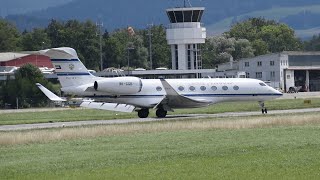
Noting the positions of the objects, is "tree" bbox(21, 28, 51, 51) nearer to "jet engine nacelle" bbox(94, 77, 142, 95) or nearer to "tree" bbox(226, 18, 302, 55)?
"tree" bbox(226, 18, 302, 55)

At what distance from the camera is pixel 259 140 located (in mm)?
33750

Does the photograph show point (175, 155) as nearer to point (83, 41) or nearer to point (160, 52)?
point (83, 41)

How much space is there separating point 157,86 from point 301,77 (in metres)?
62.6

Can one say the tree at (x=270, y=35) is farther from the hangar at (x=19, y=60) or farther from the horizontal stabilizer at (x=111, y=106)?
the horizontal stabilizer at (x=111, y=106)

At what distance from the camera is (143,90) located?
58.5 m

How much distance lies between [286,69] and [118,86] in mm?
59371

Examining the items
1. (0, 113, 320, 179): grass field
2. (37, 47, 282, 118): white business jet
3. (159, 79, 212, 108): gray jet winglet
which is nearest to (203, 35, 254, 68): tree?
(37, 47, 282, 118): white business jet

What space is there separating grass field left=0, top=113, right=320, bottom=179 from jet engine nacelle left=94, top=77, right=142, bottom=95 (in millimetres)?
16791

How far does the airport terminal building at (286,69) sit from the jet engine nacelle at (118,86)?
5517 centimetres

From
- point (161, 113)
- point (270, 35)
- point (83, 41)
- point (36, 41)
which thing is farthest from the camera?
point (270, 35)

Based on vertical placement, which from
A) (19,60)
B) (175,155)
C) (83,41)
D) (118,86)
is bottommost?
(175,155)

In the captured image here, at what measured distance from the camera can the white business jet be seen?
57781mm

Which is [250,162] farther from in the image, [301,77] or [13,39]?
[13,39]

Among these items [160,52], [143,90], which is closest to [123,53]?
[160,52]
